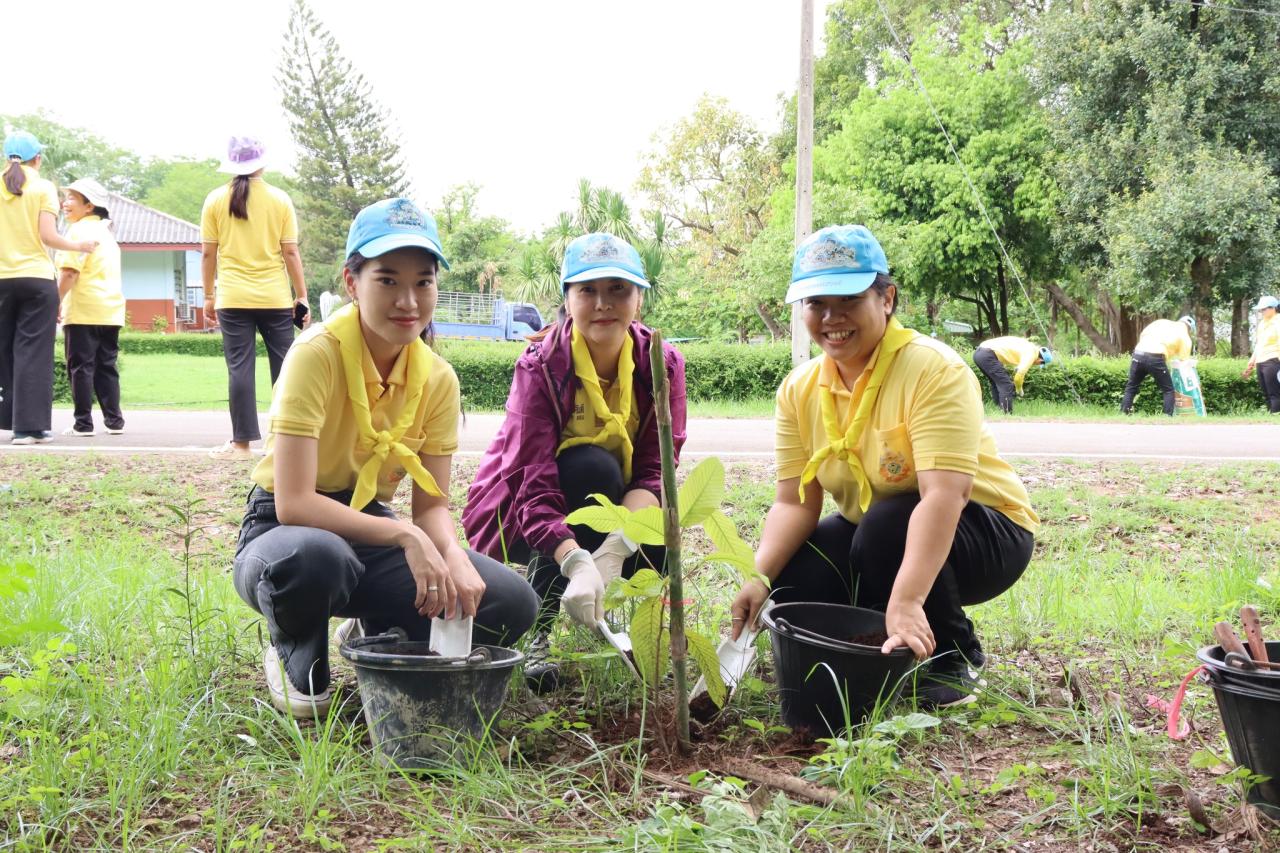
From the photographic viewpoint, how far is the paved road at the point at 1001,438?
6.43 meters

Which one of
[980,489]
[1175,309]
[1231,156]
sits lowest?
[980,489]

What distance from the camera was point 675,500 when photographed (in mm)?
1973

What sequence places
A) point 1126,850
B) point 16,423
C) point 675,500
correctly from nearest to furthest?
1. point 1126,850
2. point 675,500
3. point 16,423

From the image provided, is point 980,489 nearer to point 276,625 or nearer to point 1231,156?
point 276,625

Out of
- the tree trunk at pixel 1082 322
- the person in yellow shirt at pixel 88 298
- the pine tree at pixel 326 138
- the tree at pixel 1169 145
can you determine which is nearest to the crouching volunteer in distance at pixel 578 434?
the person in yellow shirt at pixel 88 298

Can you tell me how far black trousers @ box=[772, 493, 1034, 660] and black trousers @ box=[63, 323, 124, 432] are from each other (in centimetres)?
542

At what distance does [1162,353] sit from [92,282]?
9.98 meters

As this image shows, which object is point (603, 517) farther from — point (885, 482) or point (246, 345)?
point (246, 345)

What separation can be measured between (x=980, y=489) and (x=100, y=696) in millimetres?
2053

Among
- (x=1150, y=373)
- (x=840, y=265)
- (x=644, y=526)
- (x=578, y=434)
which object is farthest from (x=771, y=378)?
(x=644, y=526)

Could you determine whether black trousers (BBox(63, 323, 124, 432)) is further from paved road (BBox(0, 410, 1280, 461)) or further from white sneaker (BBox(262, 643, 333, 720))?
white sneaker (BBox(262, 643, 333, 720))

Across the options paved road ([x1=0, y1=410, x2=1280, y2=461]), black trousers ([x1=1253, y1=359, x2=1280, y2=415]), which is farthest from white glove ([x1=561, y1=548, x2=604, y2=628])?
black trousers ([x1=1253, y1=359, x2=1280, y2=415])

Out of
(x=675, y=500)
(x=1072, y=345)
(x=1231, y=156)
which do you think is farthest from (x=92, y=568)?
(x=1072, y=345)

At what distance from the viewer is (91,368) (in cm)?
675
